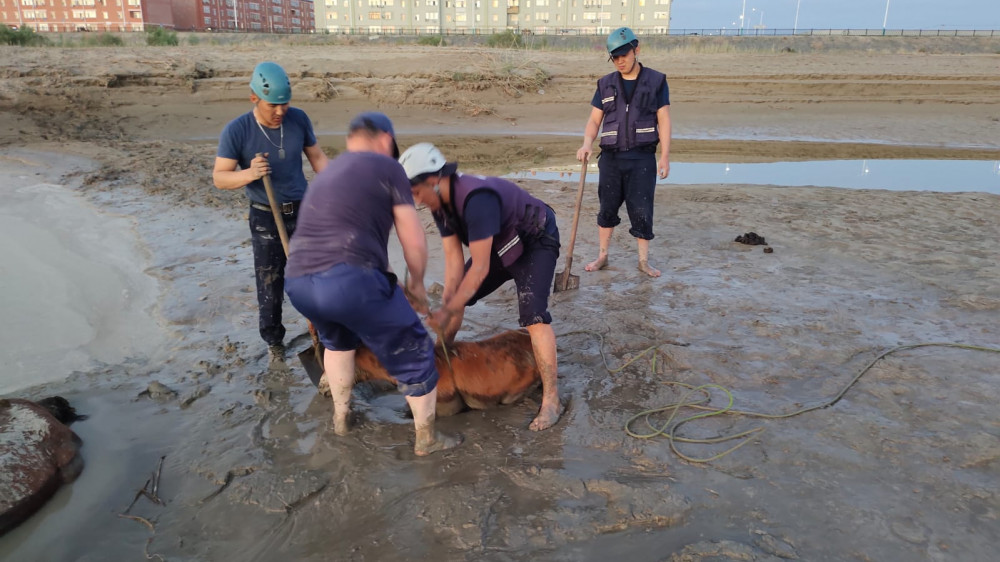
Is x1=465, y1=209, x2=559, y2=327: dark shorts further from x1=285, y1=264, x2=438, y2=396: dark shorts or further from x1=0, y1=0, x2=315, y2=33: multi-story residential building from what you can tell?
x1=0, y1=0, x2=315, y2=33: multi-story residential building

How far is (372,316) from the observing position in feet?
9.59

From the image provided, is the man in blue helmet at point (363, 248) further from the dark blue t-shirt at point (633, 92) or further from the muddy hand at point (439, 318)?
the dark blue t-shirt at point (633, 92)

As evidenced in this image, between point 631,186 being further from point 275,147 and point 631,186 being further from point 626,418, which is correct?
point 275,147

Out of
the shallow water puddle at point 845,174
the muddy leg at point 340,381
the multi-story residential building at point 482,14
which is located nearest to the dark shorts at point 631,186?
the muddy leg at point 340,381

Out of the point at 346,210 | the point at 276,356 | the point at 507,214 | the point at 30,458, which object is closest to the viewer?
the point at 346,210

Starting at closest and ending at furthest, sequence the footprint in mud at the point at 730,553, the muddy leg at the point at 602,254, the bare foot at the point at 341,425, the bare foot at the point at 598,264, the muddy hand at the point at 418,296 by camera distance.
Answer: the footprint in mud at the point at 730,553 → the muddy hand at the point at 418,296 → the bare foot at the point at 341,425 → the muddy leg at the point at 602,254 → the bare foot at the point at 598,264

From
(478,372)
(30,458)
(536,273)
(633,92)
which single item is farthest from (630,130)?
(30,458)

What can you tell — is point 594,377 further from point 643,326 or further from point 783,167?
point 783,167

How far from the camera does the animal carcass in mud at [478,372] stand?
3.79 m

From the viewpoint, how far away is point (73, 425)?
3775 millimetres

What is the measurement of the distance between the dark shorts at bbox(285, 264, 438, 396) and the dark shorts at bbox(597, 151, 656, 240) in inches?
129

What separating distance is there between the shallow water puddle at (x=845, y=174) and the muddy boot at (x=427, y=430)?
804 centimetres

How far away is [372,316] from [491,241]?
770 millimetres

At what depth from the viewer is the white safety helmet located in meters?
3.14
